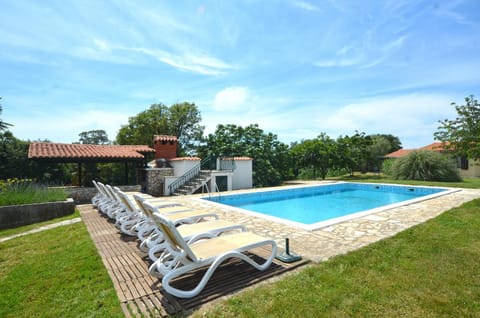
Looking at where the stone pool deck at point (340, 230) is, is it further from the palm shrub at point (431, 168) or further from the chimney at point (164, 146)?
the palm shrub at point (431, 168)

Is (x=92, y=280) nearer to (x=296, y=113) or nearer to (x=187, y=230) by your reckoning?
(x=187, y=230)

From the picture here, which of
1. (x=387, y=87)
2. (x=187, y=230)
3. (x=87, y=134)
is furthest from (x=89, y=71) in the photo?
(x=87, y=134)

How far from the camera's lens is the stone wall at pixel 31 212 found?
25.6 feet

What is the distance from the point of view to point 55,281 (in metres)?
3.50

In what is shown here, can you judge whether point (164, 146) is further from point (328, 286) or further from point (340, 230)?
point (328, 286)

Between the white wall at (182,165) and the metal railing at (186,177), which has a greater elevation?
the white wall at (182,165)

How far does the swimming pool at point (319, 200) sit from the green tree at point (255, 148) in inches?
134

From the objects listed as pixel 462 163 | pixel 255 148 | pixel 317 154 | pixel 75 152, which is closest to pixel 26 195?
pixel 75 152

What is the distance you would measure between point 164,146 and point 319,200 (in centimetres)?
1072

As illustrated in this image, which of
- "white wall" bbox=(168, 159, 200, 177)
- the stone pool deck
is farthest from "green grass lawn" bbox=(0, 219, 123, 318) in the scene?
"white wall" bbox=(168, 159, 200, 177)

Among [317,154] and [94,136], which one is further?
[94,136]

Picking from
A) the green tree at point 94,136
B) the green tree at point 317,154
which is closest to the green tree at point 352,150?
the green tree at point 317,154

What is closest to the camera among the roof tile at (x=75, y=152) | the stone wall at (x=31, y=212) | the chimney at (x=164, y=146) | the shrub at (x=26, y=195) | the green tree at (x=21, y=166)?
the stone wall at (x=31, y=212)

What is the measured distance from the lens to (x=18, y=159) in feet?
55.5
